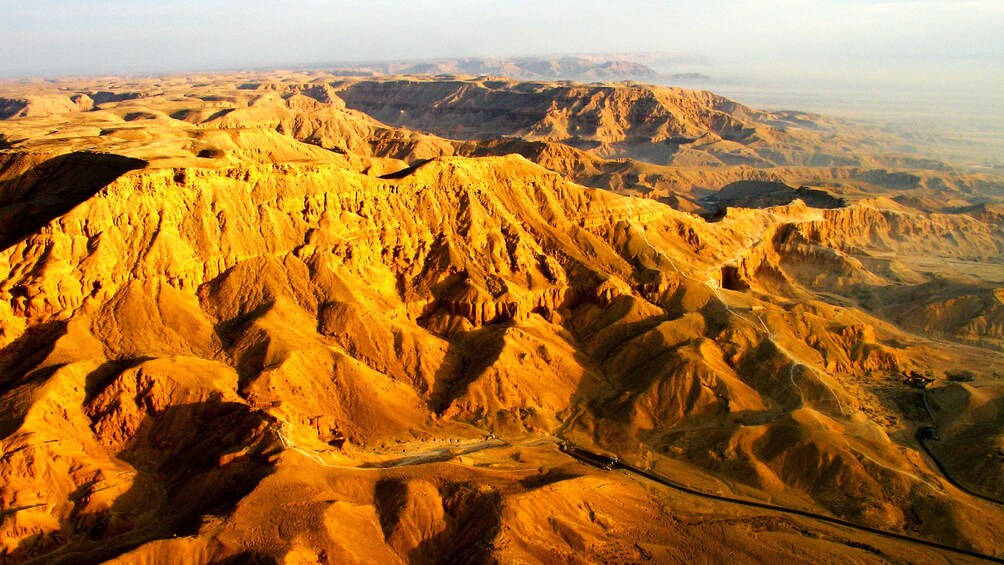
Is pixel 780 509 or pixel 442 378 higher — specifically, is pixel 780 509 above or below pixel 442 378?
below

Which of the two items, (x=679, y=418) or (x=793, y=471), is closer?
(x=793, y=471)

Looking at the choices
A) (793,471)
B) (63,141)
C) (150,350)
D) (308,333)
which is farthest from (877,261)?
(63,141)

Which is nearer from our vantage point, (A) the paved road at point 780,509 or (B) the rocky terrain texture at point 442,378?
(B) the rocky terrain texture at point 442,378

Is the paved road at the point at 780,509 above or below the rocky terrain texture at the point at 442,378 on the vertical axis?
below

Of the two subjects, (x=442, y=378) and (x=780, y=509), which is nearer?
(x=780, y=509)

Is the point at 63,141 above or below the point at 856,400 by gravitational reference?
above

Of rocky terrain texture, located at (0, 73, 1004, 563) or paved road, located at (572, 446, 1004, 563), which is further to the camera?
paved road, located at (572, 446, 1004, 563)

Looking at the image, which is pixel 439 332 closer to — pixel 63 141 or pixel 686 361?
pixel 686 361

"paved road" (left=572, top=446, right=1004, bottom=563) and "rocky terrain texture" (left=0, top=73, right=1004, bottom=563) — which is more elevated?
"rocky terrain texture" (left=0, top=73, right=1004, bottom=563)
